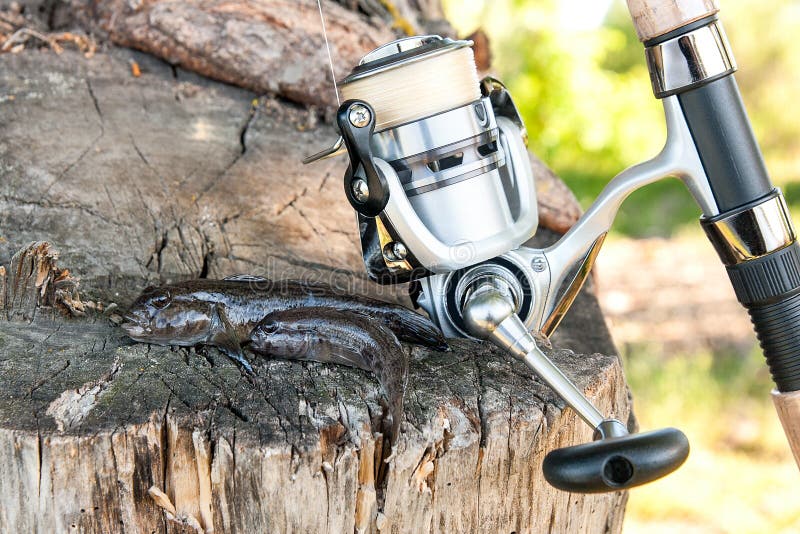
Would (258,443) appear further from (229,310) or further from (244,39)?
(244,39)

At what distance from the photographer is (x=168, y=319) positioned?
192cm

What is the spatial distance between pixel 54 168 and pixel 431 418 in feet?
5.11

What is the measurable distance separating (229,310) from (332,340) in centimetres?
31

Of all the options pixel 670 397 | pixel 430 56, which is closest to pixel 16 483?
pixel 430 56

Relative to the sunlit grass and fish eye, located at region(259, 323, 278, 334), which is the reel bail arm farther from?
the sunlit grass

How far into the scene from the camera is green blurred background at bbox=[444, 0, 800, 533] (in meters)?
4.17

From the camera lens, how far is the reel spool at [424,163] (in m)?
1.83

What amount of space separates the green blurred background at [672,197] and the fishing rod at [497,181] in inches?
98.5

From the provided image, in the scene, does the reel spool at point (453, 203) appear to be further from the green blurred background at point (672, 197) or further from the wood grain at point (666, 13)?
the green blurred background at point (672, 197)

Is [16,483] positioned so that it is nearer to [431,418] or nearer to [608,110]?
[431,418]

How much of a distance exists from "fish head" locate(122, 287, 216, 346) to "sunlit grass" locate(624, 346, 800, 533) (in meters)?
2.85

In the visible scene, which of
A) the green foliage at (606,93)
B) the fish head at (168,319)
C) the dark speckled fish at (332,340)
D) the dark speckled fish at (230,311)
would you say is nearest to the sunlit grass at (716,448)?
the green foliage at (606,93)

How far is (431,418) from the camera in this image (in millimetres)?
1699

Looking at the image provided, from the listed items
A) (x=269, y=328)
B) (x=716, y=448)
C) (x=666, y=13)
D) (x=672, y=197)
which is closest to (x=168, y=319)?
(x=269, y=328)
